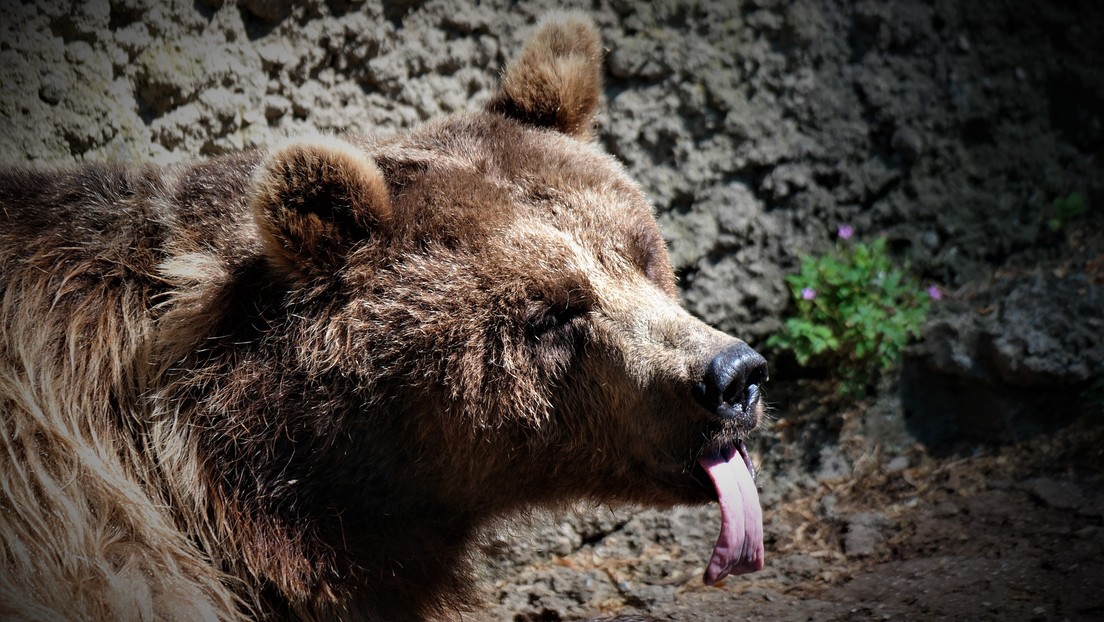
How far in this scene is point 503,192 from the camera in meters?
3.17

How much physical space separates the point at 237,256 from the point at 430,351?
69 cm

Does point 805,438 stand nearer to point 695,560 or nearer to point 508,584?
point 695,560

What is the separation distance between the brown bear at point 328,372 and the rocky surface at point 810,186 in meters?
0.74

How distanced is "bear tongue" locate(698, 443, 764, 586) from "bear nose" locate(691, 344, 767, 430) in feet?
0.53

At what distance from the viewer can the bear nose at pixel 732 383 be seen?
2854 mm

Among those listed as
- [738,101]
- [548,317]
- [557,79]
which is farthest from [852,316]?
[548,317]

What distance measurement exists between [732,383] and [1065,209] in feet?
11.5

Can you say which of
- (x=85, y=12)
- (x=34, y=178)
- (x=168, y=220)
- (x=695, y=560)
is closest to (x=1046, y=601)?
(x=695, y=560)

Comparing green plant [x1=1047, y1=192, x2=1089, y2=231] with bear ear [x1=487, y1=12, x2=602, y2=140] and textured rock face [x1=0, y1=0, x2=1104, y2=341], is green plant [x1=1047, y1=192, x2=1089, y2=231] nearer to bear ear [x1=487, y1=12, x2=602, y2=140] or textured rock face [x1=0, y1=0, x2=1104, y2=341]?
textured rock face [x1=0, y1=0, x2=1104, y2=341]

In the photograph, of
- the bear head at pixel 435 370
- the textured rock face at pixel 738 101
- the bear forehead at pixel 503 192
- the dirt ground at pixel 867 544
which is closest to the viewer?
the bear head at pixel 435 370

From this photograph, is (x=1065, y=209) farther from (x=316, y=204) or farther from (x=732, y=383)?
(x=316, y=204)

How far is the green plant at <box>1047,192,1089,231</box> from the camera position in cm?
540

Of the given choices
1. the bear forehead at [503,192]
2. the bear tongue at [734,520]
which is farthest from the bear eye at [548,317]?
the bear tongue at [734,520]

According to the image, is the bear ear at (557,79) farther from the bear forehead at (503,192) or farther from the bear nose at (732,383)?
the bear nose at (732,383)
